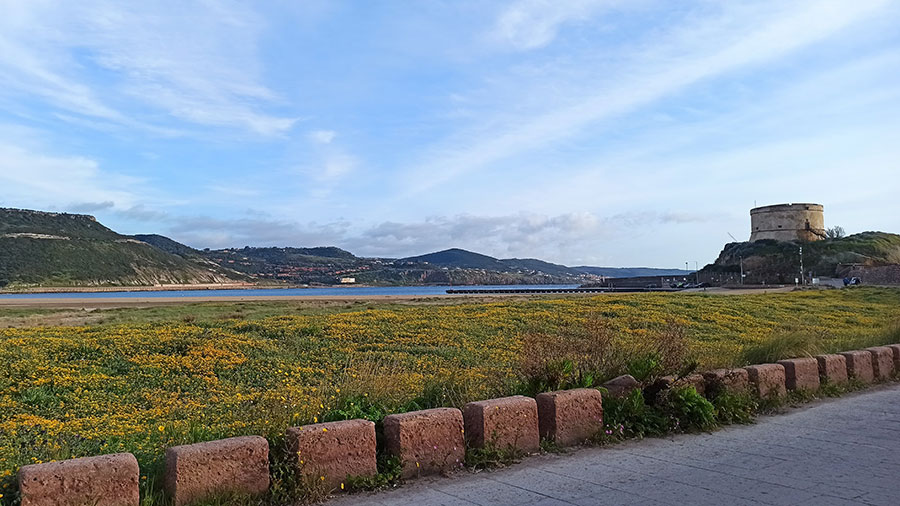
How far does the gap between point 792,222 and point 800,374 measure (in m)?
125

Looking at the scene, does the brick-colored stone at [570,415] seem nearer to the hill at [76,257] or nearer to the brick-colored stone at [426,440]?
the brick-colored stone at [426,440]

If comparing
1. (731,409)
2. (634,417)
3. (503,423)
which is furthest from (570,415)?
(731,409)

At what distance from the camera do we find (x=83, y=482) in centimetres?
430

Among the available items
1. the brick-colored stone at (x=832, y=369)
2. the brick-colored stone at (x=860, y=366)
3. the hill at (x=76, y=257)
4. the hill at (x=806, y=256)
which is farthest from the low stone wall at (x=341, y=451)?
the hill at (x=76, y=257)

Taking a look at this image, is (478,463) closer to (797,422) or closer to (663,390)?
(663,390)

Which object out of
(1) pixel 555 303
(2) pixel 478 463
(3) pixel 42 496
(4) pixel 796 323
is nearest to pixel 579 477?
(2) pixel 478 463

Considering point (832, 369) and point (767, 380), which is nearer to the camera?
point (767, 380)

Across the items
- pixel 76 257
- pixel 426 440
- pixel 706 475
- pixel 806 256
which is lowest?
pixel 706 475

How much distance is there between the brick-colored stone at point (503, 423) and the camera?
5.96m

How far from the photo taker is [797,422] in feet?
24.7

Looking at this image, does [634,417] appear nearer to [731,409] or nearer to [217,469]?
[731,409]

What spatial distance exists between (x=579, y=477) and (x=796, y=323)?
18573 millimetres

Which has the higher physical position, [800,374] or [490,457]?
[800,374]

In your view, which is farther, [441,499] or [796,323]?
[796,323]
